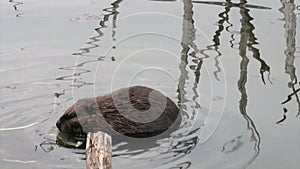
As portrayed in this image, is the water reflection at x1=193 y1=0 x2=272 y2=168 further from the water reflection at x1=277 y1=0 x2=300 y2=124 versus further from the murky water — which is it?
the water reflection at x1=277 y1=0 x2=300 y2=124

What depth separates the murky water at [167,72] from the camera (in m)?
4.98

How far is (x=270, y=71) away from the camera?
682 cm

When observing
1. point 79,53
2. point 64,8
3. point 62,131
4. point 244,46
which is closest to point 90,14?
point 64,8

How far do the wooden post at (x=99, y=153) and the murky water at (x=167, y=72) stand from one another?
1.21 m

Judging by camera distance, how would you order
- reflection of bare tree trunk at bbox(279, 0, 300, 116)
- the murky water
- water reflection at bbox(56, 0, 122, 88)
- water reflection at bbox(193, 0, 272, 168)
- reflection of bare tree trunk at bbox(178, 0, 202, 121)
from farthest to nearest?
reflection of bare tree trunk at bbox(279, 0, 300, 116)
water reflection at bbox(56, 0, 122, 88)
reflection of bare tree trunk at bbox(178, 0, 202, 121)
water reflection at bbox(193, 0, 272, 168)
the murky water

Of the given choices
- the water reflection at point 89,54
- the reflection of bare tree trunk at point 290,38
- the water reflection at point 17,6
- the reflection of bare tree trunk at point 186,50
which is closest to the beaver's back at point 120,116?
the reflection of bare tree trunk at point 186,50

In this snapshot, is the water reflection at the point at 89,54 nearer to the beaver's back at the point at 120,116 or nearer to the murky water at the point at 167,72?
the murky water at the point at 167,72

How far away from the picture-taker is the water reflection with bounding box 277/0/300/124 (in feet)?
20.3

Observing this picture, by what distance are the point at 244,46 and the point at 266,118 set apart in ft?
6.89

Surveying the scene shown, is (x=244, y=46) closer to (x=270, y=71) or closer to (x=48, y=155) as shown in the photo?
(x=270, y=71)

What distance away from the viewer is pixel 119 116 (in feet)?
17.3

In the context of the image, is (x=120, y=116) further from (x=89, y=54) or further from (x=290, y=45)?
(x=290, y=45)

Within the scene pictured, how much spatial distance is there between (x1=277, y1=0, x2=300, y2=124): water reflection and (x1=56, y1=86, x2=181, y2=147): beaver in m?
1.12

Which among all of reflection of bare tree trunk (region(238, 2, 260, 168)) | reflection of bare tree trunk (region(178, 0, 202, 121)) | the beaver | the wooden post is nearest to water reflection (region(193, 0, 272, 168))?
reflection of bare tree trunk (region(238, 2, 260, 168))
